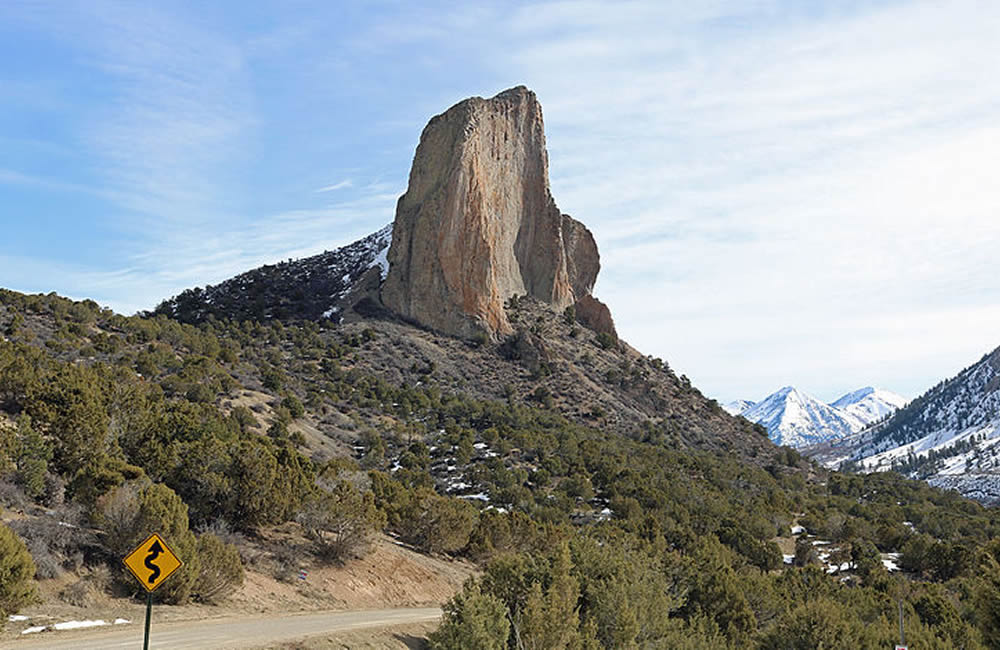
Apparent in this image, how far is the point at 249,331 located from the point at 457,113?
113 ft

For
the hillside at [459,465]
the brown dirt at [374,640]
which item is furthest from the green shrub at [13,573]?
the brown dirt at [374,640]

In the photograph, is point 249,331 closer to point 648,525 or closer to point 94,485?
point 648,525

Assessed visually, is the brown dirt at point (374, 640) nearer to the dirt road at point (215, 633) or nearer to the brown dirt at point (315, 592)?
the brown dirt at point (315, 592)

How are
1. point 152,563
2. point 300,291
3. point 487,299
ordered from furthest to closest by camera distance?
point 300,291 < point 487,299 < point 152,563

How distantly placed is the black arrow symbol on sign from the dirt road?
143 inches

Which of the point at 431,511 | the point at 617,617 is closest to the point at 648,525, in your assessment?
the point at 431,511

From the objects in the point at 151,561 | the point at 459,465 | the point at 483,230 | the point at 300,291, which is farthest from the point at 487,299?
the point at 151,561

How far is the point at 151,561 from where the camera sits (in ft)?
36.5

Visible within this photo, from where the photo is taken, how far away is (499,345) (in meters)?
79.8

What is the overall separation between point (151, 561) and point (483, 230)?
2876 inches

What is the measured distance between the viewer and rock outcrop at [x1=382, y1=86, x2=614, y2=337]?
8044 centimetres

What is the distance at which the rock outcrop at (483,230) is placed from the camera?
80438 mm

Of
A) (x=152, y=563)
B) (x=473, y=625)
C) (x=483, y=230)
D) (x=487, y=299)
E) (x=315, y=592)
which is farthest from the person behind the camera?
(x=483, y=230)

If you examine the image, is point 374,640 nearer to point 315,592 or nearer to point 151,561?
point 315,592
